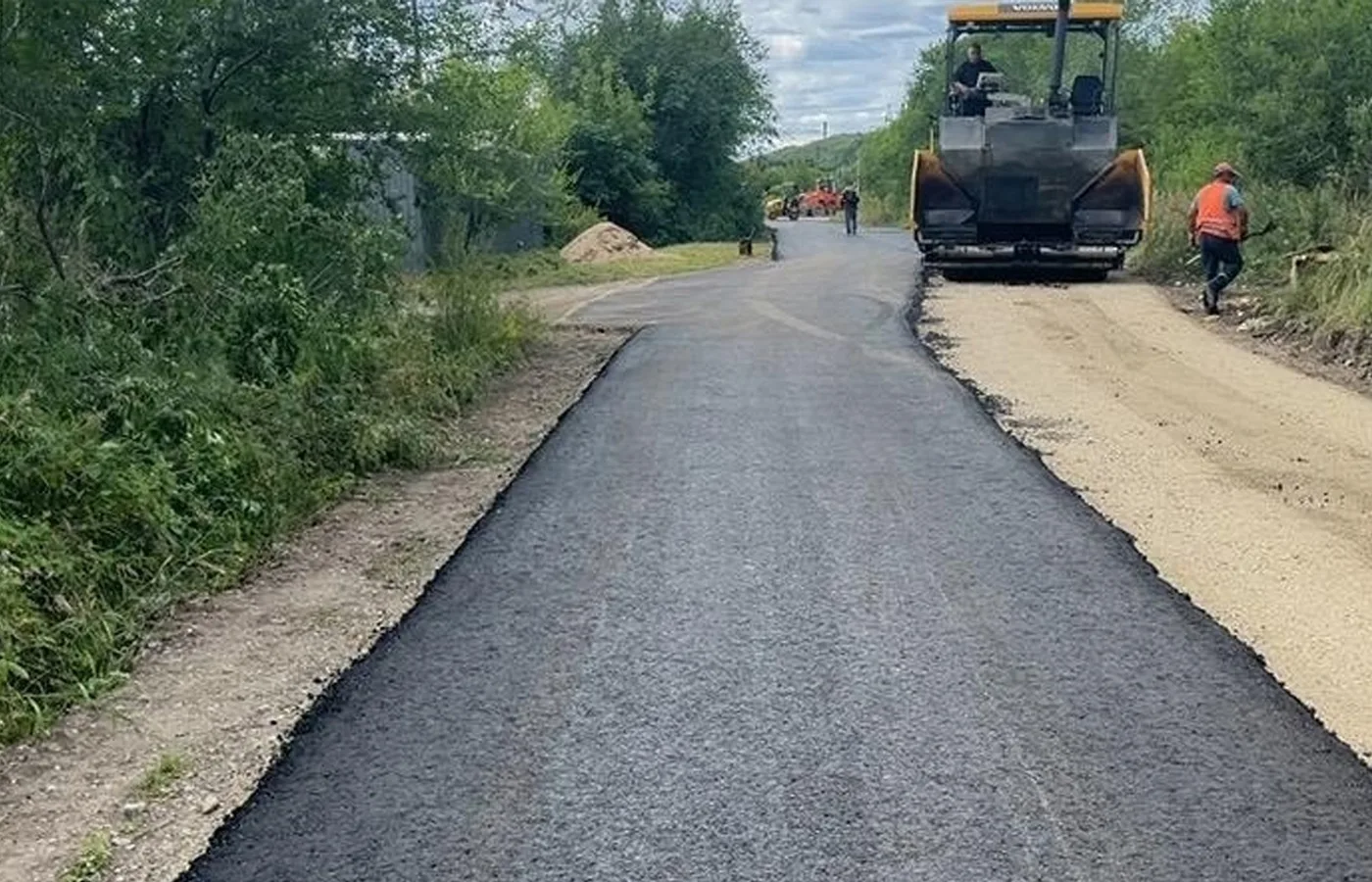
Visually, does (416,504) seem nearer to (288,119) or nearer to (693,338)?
(288,119)

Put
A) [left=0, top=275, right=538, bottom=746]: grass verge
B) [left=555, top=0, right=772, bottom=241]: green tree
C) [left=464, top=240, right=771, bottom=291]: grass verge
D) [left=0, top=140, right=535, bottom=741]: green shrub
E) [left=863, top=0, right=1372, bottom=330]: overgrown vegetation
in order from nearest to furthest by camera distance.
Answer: [left=0, top=275, right=538, bottom=746]: grass verge → [left=0, top=140, right=535, bottom=741]: green shrub → [left=863, top=0, right=1372, bottom=330]: overgrown vegetation → [left=464, top=240, right=771, bottom=291]: grass verge → [left=555, top=0, right=772, bottom=241]: green tree

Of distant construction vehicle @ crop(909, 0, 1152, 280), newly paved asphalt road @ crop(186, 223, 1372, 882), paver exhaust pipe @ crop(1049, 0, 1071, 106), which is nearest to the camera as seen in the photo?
newly paved asphalt road @ crop(186, 223, 1372, 882)

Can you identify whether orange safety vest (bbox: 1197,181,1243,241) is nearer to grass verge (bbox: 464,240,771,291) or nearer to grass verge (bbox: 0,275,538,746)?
grass verge (bbox: 464,240,771,291)

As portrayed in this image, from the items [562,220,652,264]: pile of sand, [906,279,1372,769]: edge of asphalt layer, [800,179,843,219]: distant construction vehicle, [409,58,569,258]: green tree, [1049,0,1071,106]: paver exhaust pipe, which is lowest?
[800,179,843,219]: distant construction vehicle

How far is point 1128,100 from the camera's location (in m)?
36.6

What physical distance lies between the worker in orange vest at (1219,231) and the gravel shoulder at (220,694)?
32.8 ft

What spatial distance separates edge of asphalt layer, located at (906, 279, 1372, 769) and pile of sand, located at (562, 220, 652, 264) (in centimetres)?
1711

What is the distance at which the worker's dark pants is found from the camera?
50.8 feet

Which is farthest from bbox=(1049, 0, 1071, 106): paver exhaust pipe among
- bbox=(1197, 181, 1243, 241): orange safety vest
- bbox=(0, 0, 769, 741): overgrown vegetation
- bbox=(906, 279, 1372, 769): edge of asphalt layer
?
bbox=(0, 0, 769, 741): overgrown vegetation

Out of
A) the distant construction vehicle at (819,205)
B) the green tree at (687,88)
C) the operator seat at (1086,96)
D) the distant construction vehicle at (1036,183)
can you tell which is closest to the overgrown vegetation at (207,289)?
the distant construction vehicle at (1036,183)

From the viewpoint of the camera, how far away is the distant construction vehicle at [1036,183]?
18.0 meters

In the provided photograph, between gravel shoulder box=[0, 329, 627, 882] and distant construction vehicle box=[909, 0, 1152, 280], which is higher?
distant construction vehicle box=[909, 0, 1152, 280]

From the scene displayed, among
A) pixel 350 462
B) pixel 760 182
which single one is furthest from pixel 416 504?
pixel 760 182

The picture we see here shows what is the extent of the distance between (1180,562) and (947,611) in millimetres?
1304
